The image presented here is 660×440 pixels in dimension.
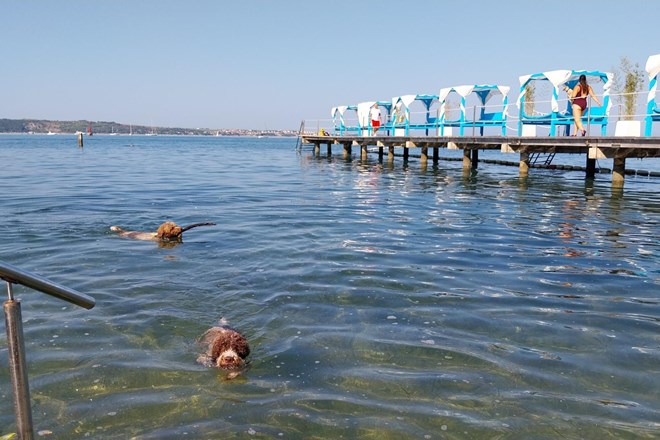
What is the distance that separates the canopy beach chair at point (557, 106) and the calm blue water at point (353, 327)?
26.7ft

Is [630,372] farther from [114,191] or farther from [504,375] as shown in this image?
[114,191]

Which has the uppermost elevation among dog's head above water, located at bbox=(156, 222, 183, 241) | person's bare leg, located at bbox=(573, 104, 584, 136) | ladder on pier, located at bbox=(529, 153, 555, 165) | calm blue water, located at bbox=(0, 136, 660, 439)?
person's bare leg, located at bbox=(573, 104, 584, 136)

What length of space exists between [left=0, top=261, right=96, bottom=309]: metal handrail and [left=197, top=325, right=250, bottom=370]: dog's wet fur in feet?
8.29

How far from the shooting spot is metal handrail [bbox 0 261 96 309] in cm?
232

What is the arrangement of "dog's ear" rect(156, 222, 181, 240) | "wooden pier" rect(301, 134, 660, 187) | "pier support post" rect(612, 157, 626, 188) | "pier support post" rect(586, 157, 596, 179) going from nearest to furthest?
"dog's ear" rect(156, 222, 181, 240), "wooden pier" rect(301, 134, 660, 187), "pier support post" rect(612, 157, 626, 188), "pier support post" rect(586, 157, 596, 179)

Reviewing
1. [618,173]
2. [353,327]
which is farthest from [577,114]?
[353,327]

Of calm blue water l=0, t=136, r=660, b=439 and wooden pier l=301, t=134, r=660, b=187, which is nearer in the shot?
calm blue water l=0, t=136, r=660, b=439

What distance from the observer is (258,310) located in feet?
21.9

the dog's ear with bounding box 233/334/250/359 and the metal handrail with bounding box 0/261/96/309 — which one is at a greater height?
the metal handrail with bounding box 0/261/96/309

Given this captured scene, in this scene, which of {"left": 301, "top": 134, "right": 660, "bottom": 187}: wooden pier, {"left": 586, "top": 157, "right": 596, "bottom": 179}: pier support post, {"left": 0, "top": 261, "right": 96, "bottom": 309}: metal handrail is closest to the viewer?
{"left": 0, "top": 261, "right": 96, "bottom": 309}: metal handrail

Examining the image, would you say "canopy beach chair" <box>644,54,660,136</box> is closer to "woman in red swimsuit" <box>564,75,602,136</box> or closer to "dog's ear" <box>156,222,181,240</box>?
"woman in red swimsuit" <box>564,75,602,136</box>

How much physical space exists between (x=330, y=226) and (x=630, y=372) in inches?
312

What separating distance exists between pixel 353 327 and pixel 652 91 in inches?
604

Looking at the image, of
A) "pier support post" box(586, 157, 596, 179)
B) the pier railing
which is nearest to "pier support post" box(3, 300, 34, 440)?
the pier railing
